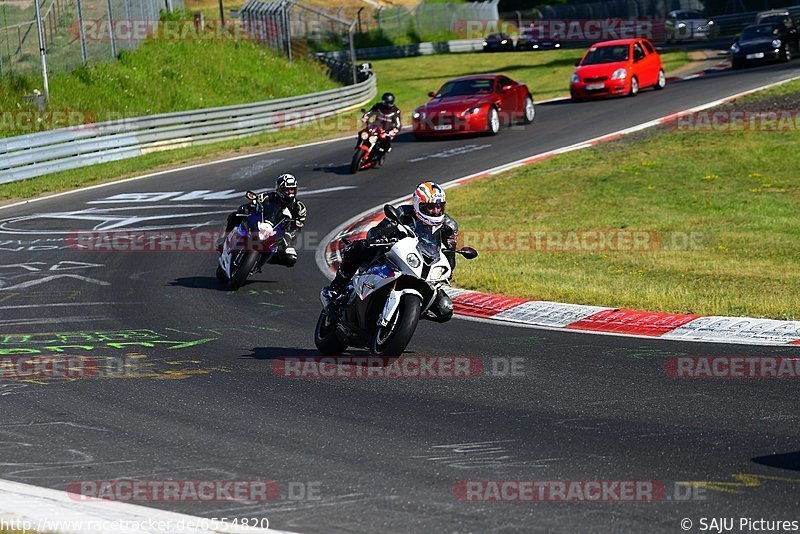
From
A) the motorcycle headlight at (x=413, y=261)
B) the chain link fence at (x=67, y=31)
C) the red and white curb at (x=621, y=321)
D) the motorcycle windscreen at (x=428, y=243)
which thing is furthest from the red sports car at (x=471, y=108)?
the motorcycle headlight at (x=413, y=261)

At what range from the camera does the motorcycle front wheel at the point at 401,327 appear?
9414 mm

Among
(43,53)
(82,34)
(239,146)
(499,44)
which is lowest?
(239,146)

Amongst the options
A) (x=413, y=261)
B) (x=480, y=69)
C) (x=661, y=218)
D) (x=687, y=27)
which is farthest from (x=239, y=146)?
(x=687, y=27)

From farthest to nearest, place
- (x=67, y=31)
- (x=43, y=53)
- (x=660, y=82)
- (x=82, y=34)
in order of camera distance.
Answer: (x=82, y=34)
(x=67, y=31)
(x=660, y=82)
(x=43, y=53)

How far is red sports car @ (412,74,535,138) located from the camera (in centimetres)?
2820

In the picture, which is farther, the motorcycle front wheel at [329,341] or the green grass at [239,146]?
the green grass at [239,146]

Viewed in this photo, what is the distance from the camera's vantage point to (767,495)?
19.8ft

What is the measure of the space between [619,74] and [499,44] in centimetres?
3471

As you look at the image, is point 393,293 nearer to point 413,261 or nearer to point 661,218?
point 413,261

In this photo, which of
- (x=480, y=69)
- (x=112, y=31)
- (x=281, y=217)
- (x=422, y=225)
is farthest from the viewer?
(x=480, y=69)

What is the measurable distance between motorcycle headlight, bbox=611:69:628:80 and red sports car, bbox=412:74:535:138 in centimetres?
451

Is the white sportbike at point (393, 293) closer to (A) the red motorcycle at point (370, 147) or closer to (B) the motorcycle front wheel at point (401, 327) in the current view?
(B) the motorcycle front wheel at point (401, 327)

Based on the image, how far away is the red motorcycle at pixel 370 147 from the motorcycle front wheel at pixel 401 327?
15.2 m

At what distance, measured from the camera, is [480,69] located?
55250 millimetres
